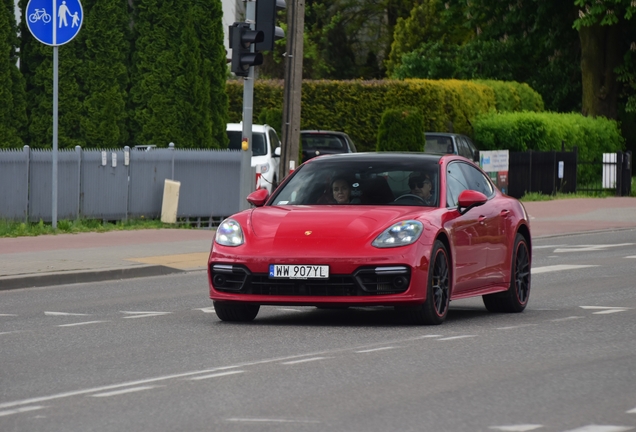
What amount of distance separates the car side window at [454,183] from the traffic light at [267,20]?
8648 mm

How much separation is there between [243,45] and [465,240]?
9593mm

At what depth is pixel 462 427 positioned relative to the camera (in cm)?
721

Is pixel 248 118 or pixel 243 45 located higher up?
pixel 243 45

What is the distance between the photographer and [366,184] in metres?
12.9

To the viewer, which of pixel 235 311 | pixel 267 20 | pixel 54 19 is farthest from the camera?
pixel 54 19

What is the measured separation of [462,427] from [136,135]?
70.8 feet

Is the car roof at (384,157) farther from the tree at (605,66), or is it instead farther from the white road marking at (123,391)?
the tree at (605,66)

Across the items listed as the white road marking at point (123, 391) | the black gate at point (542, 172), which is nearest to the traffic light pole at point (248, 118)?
the white road marking at point (123, 391)

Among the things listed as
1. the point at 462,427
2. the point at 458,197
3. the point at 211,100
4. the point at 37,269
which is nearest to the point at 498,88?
the point at 211,100

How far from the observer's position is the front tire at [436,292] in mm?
11922

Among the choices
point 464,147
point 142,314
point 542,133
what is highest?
point 542,133

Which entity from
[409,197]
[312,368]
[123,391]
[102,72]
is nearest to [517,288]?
[409,197]

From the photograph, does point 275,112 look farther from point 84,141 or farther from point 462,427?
point 462,427

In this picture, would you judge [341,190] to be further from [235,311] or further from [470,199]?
[235,311]
